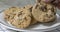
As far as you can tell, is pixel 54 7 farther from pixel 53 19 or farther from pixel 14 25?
pixel 14 25

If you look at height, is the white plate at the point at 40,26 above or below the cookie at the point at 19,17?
below

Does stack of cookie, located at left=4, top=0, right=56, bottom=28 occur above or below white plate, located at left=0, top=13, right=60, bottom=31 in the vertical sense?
above
